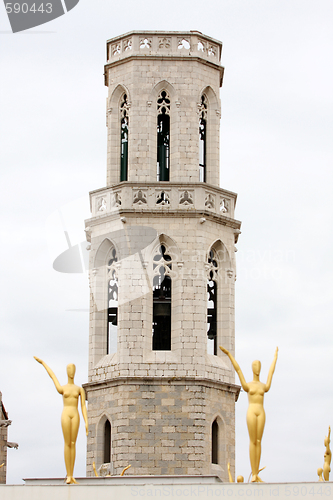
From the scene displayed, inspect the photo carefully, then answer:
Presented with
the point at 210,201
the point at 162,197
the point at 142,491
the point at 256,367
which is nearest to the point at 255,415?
the point at 256,367

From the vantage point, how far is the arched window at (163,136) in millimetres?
46906

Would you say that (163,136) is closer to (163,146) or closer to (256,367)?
(163,146)

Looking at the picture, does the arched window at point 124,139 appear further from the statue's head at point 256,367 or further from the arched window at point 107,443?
the statue's head at point 256,367

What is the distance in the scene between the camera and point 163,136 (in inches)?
1889

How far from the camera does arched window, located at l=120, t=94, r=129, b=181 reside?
47281 mm

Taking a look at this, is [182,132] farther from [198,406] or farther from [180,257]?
[198,406]

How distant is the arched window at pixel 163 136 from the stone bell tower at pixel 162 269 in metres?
0.05

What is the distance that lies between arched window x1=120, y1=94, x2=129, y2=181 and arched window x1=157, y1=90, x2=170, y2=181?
4.39ft

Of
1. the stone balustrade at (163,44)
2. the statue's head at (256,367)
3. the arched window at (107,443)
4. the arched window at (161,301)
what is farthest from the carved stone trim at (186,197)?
the statue's head at (256,367)

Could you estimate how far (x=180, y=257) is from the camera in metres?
44.8

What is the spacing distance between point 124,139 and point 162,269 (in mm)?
6322

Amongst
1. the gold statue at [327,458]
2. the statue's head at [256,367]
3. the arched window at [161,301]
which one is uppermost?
the arched window at [161,301]

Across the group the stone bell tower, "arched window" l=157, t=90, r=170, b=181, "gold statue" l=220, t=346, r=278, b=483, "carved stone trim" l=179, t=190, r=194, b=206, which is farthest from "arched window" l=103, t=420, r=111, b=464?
"gold statue" l=220, t=346, r=278, b=483

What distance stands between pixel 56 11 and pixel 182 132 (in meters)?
7.10
